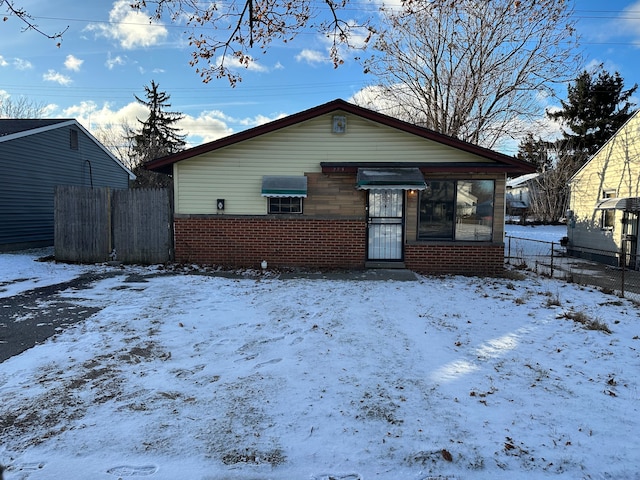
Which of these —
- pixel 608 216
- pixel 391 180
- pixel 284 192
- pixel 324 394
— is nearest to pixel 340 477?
pixel 324 394

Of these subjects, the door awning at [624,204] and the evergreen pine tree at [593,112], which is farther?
the evergreen pine tree at [593,112]

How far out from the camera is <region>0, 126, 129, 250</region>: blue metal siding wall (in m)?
12.4

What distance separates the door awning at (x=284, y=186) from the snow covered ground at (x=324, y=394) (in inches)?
149

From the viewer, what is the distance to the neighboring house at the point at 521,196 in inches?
1645

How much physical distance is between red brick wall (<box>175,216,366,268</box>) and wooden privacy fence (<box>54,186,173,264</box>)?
24.2 inches

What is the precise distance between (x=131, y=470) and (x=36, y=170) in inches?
596

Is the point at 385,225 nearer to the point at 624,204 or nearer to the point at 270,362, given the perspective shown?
the point at 270,362

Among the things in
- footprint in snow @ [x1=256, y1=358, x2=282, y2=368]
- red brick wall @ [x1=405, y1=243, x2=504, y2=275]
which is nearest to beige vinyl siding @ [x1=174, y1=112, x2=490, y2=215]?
red brick wall @ [x1=405, y1=243, x2=504, y2=275]

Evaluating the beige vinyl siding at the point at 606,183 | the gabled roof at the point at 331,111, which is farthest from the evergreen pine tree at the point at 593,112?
the gabled roof at the point at 331,111

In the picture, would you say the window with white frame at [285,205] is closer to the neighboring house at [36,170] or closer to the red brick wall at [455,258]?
the red brick wall at [455,258]

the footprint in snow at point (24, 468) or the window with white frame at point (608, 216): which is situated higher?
the window with white frame at point (608, 216)

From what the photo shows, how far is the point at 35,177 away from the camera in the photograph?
13.6m

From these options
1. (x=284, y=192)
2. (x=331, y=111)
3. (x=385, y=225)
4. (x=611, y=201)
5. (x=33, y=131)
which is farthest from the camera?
(x=611, y=201)

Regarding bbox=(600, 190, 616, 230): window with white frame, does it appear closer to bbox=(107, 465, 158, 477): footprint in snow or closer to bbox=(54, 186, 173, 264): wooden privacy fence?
bbox=(54, 186, 173, 264): wooden privacy fence
